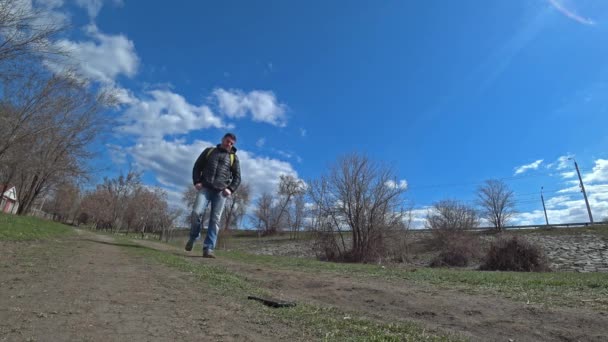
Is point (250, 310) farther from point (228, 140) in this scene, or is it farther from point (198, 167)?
point (228, 140)

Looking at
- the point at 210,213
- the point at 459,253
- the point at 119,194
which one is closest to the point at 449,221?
the point at 459,253

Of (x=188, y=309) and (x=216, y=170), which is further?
(x=216, y=170)

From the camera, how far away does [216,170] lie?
7.98 meters

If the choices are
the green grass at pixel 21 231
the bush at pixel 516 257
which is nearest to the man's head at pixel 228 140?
the green grass at pixel 21 231

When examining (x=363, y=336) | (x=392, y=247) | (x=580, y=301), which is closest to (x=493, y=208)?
(x=392, y=247)

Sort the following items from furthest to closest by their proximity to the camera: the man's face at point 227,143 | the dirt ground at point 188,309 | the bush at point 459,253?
the bush at point 459,253, the man's face at point 227,143, the dirt ground at point 188,309

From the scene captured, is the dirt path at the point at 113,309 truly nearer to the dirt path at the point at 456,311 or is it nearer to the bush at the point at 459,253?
the dirt path at the point at 456,311

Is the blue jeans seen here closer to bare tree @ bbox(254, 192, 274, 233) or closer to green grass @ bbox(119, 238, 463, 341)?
green grass @ bbox(119, 238, 463, 341)

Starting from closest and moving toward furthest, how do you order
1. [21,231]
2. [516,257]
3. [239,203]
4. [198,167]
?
[198,167] → [21,231] → [516,257] → [239,203]

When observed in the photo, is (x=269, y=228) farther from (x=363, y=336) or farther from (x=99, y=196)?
(x=363, y=336)

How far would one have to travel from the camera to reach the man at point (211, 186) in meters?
7.83

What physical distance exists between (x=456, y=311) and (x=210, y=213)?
5761 millimetres

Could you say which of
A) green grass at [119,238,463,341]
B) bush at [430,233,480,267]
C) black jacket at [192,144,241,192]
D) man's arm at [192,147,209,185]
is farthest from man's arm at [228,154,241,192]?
bush at [430,233,480,267]

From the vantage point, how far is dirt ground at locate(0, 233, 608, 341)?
93.7 inches
